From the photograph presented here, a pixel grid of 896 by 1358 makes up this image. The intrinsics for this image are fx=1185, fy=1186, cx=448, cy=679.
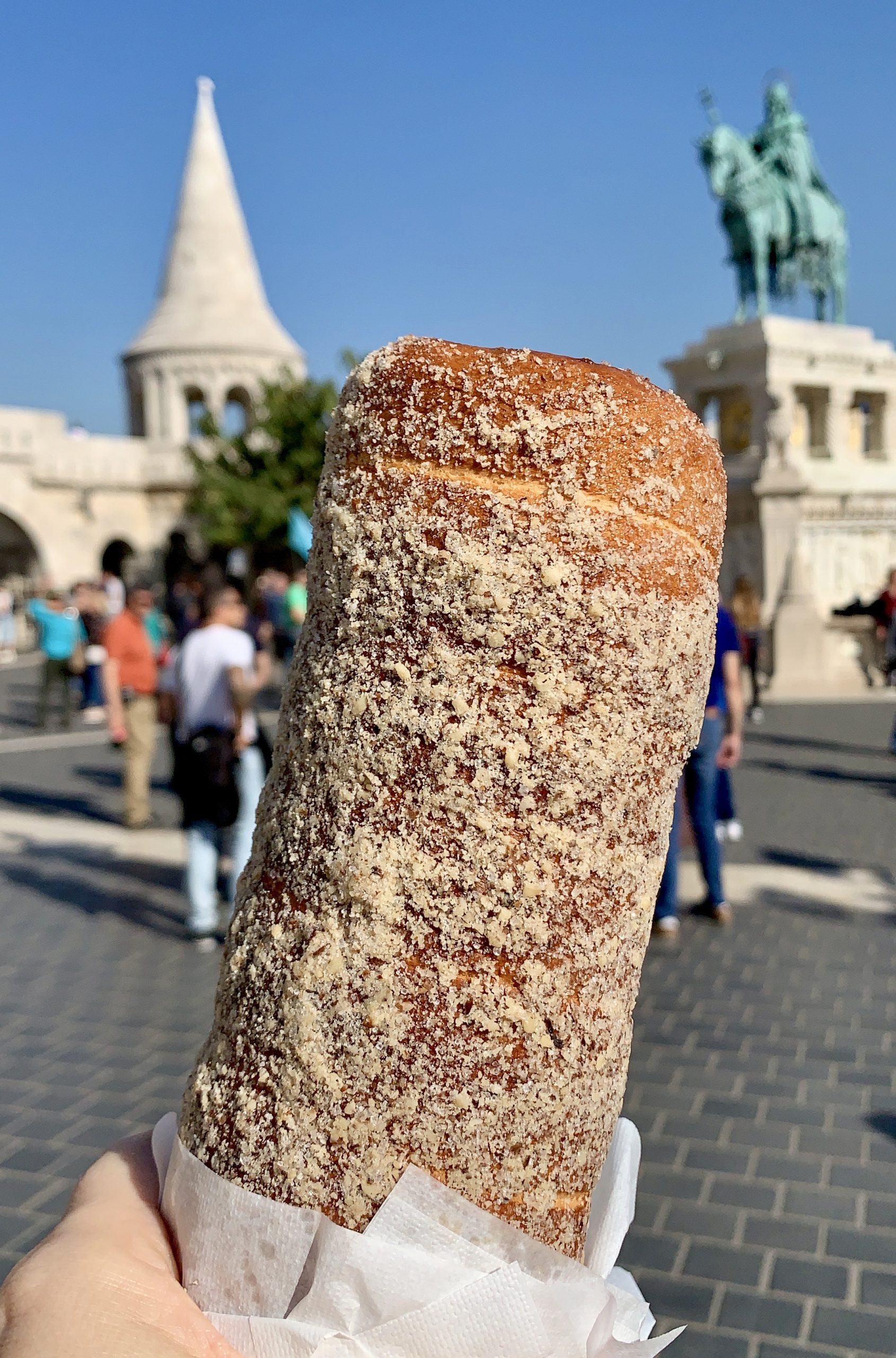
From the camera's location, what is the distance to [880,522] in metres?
22.3

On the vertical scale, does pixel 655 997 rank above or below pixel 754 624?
below

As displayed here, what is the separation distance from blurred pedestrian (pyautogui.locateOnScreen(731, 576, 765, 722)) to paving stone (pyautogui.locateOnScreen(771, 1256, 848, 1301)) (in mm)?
6443

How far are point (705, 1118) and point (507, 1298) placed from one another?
3.18 m

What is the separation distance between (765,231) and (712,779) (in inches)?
933

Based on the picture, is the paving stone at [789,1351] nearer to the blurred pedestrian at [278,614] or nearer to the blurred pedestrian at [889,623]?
the blurred pedestrian at [889,623]

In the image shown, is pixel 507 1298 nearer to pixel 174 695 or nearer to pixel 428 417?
pixel 428 417

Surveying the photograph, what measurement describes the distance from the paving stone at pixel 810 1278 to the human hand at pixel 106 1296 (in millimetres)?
2364

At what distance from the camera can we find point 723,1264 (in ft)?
10.8

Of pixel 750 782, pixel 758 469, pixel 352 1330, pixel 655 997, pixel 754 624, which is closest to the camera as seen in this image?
pixel 352 1330

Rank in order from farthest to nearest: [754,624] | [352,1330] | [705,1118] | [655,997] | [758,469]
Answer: [758,469] < [754,624] < [655,997] < [705,1118] < [352,1330]

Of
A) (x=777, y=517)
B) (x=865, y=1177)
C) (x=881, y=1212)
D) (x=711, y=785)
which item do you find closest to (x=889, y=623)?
(x=777, y=517)

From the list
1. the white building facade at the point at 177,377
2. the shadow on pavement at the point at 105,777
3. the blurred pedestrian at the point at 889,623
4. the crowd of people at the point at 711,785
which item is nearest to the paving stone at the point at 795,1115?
Answer: the crowd of people at the point at 711,785

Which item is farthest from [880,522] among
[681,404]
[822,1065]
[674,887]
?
[681,404]

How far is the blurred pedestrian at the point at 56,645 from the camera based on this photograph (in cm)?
1461
